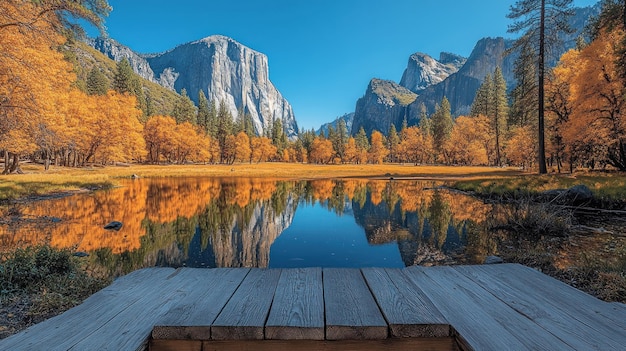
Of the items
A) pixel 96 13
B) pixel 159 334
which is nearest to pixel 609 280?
pixel 159 334

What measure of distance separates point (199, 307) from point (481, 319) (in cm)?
235

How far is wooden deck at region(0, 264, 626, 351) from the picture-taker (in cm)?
216

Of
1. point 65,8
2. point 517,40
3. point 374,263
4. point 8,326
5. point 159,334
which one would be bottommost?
point 374,263

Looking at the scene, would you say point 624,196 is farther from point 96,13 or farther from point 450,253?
point 96,13

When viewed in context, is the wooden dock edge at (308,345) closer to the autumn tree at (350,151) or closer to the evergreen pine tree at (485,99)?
the evergreen pine tree at (485,99)

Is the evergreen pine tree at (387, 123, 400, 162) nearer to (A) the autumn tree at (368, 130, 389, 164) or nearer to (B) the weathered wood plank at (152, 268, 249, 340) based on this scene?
(A) the autumn tree at (368, 130, 389, 164)

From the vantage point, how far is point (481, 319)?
241 centimetres

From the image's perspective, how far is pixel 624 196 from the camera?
12.6m

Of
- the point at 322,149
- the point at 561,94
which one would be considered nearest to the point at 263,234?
the point at 561,94

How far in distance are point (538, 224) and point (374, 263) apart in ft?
19.3

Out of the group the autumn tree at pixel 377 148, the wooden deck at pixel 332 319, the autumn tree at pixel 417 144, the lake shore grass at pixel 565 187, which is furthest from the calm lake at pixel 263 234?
the autumn tree at pixel 377 148

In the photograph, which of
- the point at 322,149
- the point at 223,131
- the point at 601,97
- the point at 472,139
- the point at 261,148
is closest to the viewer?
the point at 601,97

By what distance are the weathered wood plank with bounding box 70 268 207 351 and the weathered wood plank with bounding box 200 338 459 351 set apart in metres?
0.49

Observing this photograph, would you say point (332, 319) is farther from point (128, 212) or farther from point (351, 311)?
point (128, 212)
